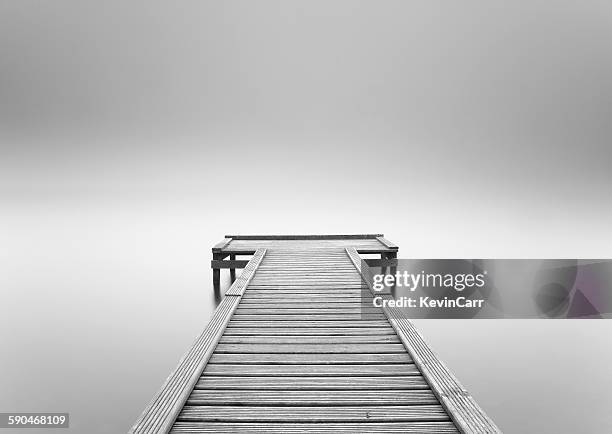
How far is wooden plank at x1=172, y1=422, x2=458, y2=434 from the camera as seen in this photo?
181cm

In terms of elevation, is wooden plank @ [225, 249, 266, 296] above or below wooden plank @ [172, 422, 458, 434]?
above

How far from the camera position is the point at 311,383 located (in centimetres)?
219

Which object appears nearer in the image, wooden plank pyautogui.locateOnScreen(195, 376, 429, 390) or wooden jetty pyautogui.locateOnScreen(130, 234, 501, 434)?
wooden jetty pyautogui.locateOnScreen(130, 234, 501, 434)

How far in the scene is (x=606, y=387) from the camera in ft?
10.6

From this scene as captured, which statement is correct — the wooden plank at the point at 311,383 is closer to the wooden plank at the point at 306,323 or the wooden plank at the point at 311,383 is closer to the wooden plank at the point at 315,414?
the wooden plank at the point at 315,414

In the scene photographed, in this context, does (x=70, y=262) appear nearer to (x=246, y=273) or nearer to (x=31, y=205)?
(x=246, y=273)

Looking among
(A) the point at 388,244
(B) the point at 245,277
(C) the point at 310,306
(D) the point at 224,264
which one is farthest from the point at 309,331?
(A) the point at 388,244

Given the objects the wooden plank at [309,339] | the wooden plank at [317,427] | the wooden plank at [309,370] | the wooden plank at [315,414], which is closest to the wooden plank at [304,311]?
the wooden plank at [309,339]

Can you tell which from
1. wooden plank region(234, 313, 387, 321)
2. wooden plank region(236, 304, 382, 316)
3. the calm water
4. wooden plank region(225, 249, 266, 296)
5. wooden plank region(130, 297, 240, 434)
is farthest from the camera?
wooden plank region(225, 249, 266, 296)

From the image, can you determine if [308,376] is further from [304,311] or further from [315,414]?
[304,311]

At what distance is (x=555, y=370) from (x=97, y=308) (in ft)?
11.1

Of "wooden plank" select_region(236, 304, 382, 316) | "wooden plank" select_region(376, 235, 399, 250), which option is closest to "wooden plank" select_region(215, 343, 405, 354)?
"wooden plank" select_region(236, 304, 382, 316)

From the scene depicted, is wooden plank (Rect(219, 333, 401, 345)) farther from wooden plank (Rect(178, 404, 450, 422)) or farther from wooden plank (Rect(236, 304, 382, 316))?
wooden plank (Rect(178, 404, 450, 422))

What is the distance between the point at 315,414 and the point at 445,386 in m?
0.48
